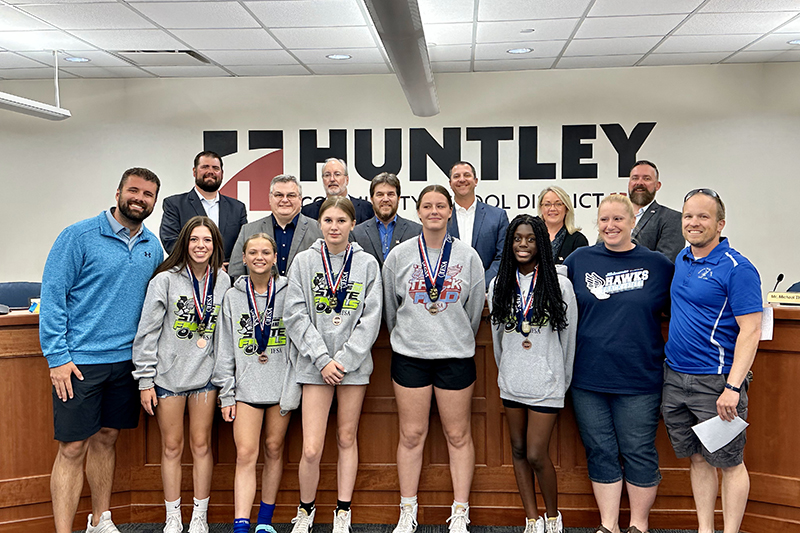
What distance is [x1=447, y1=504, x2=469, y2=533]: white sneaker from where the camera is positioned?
2883 mm

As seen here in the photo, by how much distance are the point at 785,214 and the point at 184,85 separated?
7091 mm

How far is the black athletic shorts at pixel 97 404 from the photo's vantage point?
262 centimetres

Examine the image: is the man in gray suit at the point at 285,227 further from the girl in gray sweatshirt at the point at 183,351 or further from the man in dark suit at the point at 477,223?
the man in dark suit at the point at 477,223

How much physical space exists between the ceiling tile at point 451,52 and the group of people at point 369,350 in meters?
3.53

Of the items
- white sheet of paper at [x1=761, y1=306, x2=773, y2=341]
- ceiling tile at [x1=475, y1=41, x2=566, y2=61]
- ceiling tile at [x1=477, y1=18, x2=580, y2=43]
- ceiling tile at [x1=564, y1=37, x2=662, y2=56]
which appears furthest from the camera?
ceiling tile at [x1=475, y1=41, x2=566, y2=61]

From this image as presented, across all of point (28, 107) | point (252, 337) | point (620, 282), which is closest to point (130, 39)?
point (28, 107)

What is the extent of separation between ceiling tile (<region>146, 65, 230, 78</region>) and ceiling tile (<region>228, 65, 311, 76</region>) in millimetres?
199

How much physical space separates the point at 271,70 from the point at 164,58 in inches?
44.5

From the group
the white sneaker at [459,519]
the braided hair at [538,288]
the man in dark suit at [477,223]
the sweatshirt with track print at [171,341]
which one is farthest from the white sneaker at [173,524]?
the man in dark suit at [477,223]

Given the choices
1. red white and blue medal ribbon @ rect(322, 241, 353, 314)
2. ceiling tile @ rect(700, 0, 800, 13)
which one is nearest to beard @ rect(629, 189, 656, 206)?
ceiling tile @ rect(700, 0, 800, 13)

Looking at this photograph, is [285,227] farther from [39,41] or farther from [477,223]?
[39,41]

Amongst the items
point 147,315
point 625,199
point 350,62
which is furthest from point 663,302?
point 350,62

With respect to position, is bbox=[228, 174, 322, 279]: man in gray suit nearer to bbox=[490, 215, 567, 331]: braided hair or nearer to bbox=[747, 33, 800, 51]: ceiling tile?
bbox=[490, 215, 567, 331]: braided hair

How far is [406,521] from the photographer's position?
114 inches
